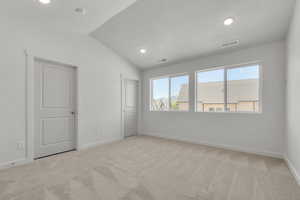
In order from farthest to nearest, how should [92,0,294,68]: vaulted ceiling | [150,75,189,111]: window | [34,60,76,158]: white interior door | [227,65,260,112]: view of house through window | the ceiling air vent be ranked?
[150,75,189,111]: window → [227,65,260,112]: view of house through window → the ceiling air vent → [34,60,76,158]: white interior door → [92,0,294,68]: vaulted ceiling

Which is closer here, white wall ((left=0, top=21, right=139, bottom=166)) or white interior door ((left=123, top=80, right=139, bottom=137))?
white wall ((left=0, top=21, right=139, bottom=166))

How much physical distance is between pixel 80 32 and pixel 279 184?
481 cm

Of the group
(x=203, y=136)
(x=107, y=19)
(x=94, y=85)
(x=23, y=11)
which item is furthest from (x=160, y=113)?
(x=23, y=11)

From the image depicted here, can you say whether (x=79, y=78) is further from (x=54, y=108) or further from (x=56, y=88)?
(x=54, y=108)

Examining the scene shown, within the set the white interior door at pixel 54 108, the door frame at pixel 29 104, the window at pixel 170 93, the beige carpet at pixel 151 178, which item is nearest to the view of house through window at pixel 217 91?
the window at pixel 170 93

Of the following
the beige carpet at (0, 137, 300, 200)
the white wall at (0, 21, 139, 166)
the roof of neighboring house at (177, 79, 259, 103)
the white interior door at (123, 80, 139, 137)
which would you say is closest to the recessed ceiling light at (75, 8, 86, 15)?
the white wall at (0, 21, 139, 166)

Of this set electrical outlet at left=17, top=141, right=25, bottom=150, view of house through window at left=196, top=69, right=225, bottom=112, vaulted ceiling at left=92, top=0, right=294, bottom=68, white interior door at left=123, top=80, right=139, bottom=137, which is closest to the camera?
vaulted ceiling at left=92, top=0, right=294, bottom=68

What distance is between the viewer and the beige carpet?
177 centimetres

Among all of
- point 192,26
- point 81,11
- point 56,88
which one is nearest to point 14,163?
point 56,88

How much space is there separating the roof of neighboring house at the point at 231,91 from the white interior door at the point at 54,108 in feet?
10.9

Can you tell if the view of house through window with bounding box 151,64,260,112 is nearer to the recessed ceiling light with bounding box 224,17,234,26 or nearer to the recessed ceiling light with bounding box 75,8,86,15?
the recessed ceiling light with bounding box 224,17,234,26

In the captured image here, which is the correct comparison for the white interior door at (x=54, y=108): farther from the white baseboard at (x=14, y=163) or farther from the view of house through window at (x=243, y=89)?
the view of house through window at (x=243, y=89)

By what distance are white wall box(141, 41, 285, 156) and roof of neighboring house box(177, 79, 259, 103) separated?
25 cm

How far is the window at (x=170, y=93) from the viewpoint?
4602 mm
